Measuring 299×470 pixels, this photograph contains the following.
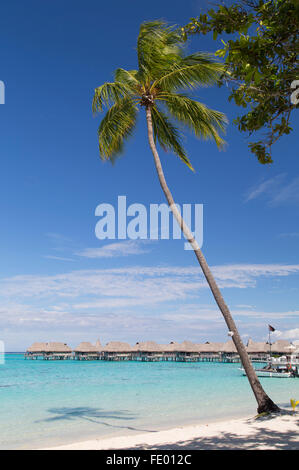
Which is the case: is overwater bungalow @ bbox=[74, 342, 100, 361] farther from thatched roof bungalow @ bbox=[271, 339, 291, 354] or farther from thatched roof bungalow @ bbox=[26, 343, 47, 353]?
thatched roof bungalow @ bbox=[271, 339, 291, 354]

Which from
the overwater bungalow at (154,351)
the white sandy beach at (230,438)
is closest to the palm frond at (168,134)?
the white sandy beach at (230,438)

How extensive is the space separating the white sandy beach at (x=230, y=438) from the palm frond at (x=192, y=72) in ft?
27.3

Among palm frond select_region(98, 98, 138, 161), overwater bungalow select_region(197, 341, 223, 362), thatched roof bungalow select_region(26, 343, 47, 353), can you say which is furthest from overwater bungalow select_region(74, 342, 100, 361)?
palm frond select_region(98, 98, 138, 161)

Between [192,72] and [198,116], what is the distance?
3.75 ft

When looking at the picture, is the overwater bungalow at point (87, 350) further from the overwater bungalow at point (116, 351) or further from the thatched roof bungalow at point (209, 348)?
the thatched roof bungalow at point (209, 348)

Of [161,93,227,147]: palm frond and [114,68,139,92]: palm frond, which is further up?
[114,68,139,92]: palm frond

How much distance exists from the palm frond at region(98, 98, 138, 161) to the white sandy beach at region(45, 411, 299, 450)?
7.52 meters

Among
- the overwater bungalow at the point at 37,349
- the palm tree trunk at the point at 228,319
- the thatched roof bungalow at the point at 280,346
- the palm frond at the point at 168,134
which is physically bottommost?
the overwater bungalow at the point at 37,349

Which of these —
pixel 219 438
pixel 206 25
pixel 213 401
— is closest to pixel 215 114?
pixel 206 25

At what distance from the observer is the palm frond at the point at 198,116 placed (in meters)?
9.76

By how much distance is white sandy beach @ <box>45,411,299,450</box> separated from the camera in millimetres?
5887

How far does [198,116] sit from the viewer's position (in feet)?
32.4

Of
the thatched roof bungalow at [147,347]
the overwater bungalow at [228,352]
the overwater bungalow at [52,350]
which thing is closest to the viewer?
the overwater bungalow at [228,352]

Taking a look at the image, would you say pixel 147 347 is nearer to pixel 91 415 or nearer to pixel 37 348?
pixel 37 348
